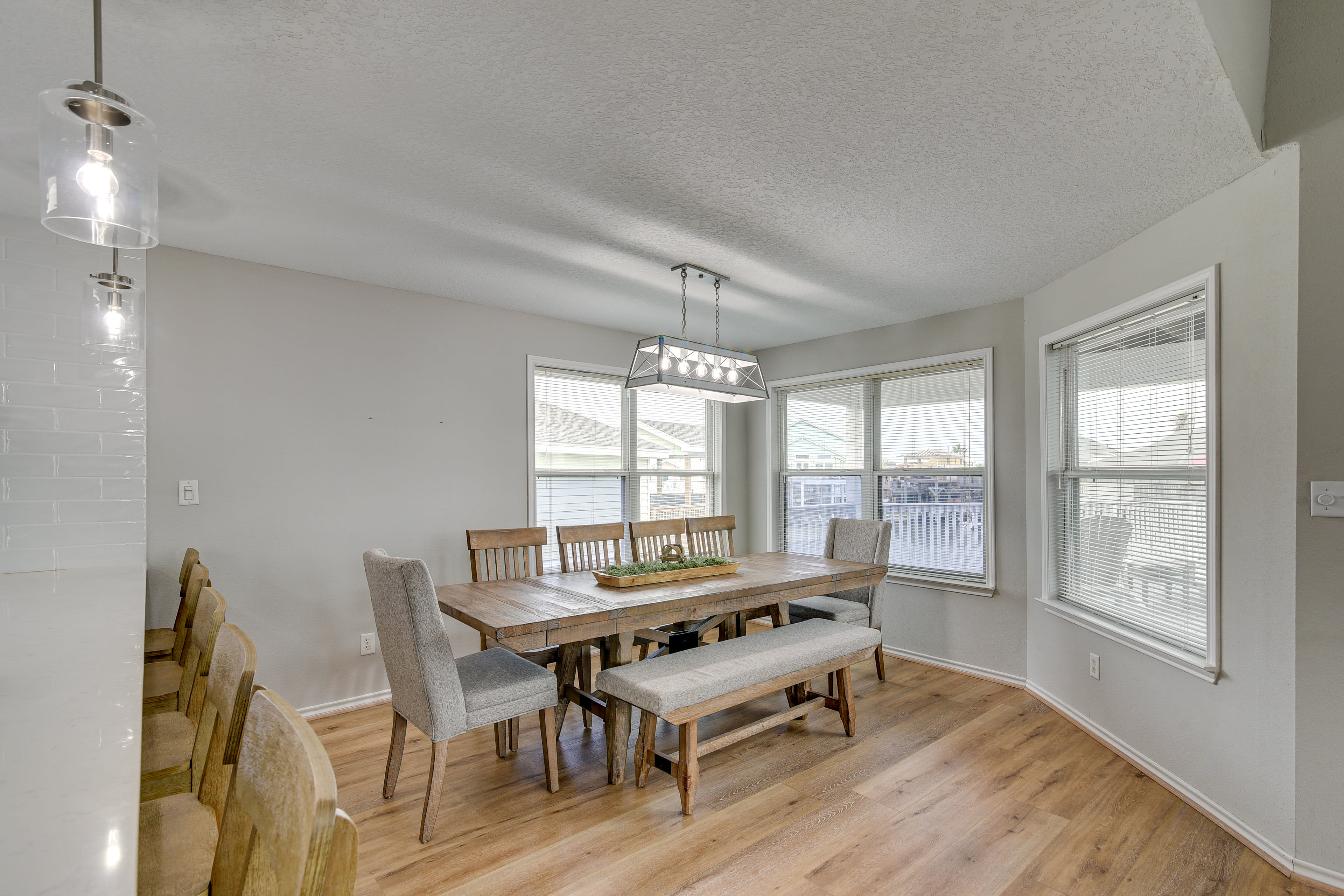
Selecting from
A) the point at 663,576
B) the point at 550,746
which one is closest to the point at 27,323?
the point at 550,746

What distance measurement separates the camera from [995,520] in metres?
4.03

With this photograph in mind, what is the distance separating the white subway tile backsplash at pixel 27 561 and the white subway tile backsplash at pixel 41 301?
94 centimetres

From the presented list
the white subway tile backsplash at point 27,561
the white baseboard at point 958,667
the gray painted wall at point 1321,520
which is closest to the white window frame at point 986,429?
the white baseboard at point 958,667

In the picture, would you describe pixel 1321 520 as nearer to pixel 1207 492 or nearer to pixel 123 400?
pixel 1207 492

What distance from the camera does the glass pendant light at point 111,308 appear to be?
7.10 ft

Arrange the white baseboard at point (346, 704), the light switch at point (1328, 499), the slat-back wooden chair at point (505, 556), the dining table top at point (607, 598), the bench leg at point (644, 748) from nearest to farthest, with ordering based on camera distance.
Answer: the light switch at point (1328, 499)
the dining table top at point (607, 598)
the bench leg at point (644, 748)
the slat-back wooden chair at point (505, 556)
the white baseboard at point (346, 704)

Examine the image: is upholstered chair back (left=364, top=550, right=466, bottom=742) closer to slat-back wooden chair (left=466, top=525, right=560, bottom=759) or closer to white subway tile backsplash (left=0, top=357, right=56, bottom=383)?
slat-back wooden chair (left=466, top=525, right=560, bottom=759)

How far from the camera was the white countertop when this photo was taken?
1.95 feet

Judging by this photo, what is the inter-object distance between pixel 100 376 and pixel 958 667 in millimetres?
4783

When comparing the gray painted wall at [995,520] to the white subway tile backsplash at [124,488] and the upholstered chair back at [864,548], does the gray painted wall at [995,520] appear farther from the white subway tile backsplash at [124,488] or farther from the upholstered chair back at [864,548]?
the white subway tile backsplash at [124,488]

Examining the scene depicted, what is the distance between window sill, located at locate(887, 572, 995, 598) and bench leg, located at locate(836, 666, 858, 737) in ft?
4.67

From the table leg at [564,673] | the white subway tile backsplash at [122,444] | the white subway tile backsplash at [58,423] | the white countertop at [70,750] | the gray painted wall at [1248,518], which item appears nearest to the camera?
the white countertop at [70,750]

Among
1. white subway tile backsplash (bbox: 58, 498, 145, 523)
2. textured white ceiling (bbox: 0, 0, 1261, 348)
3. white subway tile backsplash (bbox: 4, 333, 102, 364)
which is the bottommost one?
white subway tile backsplash (bbox: 58, 498, 145, 523)

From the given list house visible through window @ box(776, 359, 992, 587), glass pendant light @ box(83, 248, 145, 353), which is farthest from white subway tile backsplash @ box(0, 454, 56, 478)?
house visible through window @ box(776, 359, 992, 587)
